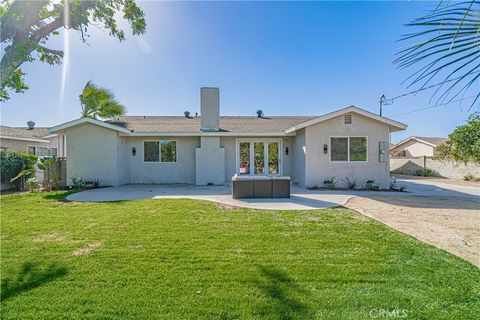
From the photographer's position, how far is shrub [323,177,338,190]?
1173 centimetres

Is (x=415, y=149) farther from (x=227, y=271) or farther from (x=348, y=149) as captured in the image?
(x=227, y=271)

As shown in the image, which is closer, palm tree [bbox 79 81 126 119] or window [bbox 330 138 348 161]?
window [bbox 330 138 348 161]

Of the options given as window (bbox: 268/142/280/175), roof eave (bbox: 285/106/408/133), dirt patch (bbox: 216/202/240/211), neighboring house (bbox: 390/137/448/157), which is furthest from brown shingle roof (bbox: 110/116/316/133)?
neighboring house (bbox: 390/137/448/157)

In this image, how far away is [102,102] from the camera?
16.5 metres

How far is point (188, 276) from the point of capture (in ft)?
11.4

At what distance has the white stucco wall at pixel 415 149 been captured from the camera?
27.3 meters

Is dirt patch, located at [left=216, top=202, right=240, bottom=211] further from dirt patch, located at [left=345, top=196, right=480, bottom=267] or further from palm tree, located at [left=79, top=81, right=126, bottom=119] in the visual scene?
palm tree, located at [left=79, top=81, right=126, bottom=119]

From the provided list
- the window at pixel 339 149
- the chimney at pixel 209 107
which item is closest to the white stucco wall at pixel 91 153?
the chimney at pixel 209 107

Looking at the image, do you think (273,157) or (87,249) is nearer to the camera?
(87,249)

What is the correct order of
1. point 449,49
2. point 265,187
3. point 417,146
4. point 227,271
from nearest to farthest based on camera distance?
point 449,49 → point 227,271 → point 265,187 → point 417,146

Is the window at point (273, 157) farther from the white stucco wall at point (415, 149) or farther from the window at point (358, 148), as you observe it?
the white stucco wall at point (415, 149)

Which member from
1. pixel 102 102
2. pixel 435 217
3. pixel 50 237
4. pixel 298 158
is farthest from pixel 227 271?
pixel 102 102

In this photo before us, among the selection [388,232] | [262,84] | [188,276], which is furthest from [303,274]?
[262,84]

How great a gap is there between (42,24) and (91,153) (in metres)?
9.18
